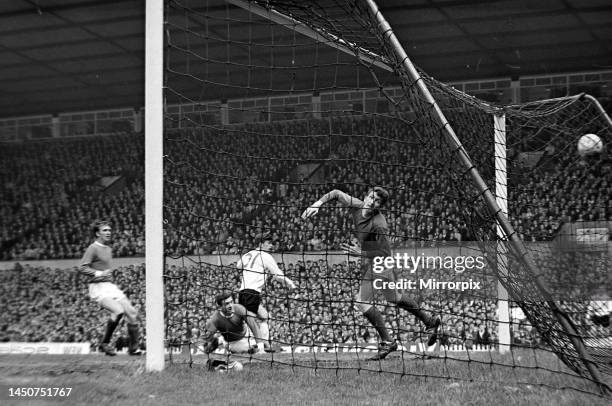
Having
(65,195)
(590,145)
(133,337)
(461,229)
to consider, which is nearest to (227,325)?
(133,337)

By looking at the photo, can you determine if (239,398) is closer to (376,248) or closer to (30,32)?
(376,248)

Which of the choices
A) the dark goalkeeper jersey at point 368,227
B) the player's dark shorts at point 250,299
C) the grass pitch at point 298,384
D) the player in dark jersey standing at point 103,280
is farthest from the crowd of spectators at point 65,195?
the grass pitch at point 298,384

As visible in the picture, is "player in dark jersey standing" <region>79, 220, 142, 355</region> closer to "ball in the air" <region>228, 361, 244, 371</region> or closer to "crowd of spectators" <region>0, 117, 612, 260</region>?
"crowd of spectators" <region>0, 117, 612, 260</region>

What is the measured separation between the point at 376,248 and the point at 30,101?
27361mm

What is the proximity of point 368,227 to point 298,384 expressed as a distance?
8.01 feet

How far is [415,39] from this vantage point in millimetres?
23734

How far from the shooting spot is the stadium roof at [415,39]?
838 inches

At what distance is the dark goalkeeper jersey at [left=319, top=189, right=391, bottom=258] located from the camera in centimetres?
767

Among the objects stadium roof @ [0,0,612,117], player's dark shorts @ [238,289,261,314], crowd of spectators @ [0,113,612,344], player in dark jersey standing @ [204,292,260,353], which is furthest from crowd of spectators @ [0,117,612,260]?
stadium roof @ [0,0,612,117]

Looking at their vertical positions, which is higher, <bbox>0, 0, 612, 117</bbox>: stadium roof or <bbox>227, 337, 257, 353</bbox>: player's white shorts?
<bbox>0, 0, 612, 117</bbox>: stadium roof

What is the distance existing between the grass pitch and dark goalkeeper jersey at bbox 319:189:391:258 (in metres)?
1.27

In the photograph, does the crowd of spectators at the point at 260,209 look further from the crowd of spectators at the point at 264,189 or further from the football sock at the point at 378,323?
the football sock at the point at 378,323

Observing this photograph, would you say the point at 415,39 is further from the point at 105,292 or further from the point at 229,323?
the point at 229,323

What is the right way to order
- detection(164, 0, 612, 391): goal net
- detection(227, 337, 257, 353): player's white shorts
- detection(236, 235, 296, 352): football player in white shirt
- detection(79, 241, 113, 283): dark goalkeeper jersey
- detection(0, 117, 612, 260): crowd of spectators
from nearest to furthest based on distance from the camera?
detection(164, 0, 612, 391): goal net < detection(0, 117, 612, 260): crowd of spectators < detection(236, 235, 296, 352): football player in white shirt < detection(227, 337, 257, 353): player's white shorts < detection(79, 241, 113, 283): dark goalkeeper jersey
